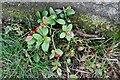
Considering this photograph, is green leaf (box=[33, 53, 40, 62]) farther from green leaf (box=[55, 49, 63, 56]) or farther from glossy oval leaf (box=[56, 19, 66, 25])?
glossy oval leaf (box=[56, 19, 66, 25])

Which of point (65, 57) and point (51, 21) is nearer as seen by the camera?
point (51, 21)

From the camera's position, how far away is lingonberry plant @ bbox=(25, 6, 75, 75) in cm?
155

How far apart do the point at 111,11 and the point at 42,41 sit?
1.59ft

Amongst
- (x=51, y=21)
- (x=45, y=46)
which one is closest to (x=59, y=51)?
(x=45, y=46)

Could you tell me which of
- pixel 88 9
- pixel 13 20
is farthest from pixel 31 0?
pixel 88 9

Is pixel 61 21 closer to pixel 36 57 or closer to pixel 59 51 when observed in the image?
pixel 59 51

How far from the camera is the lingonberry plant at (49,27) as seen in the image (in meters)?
1.55

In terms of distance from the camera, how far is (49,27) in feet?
5.21

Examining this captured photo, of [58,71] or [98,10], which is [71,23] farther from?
[58,71]

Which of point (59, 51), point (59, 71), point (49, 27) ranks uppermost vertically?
point (49, 27)

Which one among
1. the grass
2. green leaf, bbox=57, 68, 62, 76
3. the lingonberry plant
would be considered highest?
the lingonberry plant

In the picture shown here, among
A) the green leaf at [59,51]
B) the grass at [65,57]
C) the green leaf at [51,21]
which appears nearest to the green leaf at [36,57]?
the grass at [65,57]

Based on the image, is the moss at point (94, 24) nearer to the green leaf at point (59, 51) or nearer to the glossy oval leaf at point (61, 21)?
the glossy oval leaf at point (61, 21)

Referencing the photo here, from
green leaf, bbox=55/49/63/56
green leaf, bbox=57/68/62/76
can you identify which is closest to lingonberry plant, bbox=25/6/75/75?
green leaf, bbox=55/49/63/56
